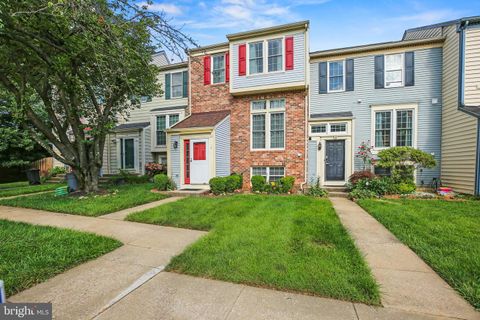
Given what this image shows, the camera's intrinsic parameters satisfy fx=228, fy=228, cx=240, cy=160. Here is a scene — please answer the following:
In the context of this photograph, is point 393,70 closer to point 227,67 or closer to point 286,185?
point 286,185

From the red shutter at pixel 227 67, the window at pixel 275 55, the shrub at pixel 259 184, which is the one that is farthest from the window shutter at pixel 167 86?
the shrub at pixel 259 184

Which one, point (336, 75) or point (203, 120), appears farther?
point (336, 75)

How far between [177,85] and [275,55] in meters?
5.87

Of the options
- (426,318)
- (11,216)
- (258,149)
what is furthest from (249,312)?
(258,149)

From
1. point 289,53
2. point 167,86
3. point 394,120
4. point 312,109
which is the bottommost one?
point 394,120

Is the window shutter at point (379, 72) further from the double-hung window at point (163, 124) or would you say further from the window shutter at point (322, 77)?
the double-hung window at point (163, 124)

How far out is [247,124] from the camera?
10258mm

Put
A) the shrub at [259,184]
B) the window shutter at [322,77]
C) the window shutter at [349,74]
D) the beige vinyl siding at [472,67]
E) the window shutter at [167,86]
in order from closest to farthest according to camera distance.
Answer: the beige vinyl siding at [472,67] → the shrub at [259,184] → the window shutter at [349,74] → the window shutter at [322,77] → the window shutter at [167,86]

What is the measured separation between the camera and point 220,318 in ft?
6.56

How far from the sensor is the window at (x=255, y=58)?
31.9 feet

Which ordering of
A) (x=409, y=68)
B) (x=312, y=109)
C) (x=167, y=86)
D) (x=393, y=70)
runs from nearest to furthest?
(x=409, y=68), (x=393, y=70), (x=312, y=109), (x=167, y=86)

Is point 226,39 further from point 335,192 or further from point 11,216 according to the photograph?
point 11,216

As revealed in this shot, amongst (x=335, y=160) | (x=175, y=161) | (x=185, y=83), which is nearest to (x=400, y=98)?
(x=335, y=160)

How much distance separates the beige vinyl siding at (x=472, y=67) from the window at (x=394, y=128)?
5.75 ft
